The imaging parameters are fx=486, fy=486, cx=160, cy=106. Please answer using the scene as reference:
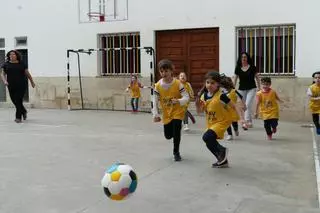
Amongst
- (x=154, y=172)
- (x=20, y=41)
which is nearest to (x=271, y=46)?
(x=154, y=172)

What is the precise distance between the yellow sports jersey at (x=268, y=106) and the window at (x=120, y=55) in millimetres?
6352

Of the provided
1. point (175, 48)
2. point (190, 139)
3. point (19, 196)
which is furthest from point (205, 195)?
point (175, 48)

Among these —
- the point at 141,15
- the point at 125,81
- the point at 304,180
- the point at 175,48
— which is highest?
the point at 141,15

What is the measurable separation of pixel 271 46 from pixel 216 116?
6879mm

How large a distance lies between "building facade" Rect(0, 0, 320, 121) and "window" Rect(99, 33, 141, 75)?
0.03m

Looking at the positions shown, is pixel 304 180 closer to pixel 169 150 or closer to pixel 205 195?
pixel 205 195

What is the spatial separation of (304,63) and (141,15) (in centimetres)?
502

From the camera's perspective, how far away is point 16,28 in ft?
55.1

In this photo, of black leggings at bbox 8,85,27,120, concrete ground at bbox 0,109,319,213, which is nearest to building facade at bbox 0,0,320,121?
concrete ground at bbox 0,109,319,213

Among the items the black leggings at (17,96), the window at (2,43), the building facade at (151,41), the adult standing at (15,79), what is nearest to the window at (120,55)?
the building facade at (151,41)

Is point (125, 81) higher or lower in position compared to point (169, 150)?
higher

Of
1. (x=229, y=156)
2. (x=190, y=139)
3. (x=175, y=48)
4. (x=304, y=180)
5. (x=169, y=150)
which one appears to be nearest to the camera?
(x=304, y=180)

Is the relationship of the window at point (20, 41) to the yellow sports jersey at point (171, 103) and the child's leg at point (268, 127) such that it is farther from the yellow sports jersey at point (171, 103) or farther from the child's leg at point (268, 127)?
the yellow sports jersey at point (171, 103)

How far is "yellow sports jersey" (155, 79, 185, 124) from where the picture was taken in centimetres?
720
